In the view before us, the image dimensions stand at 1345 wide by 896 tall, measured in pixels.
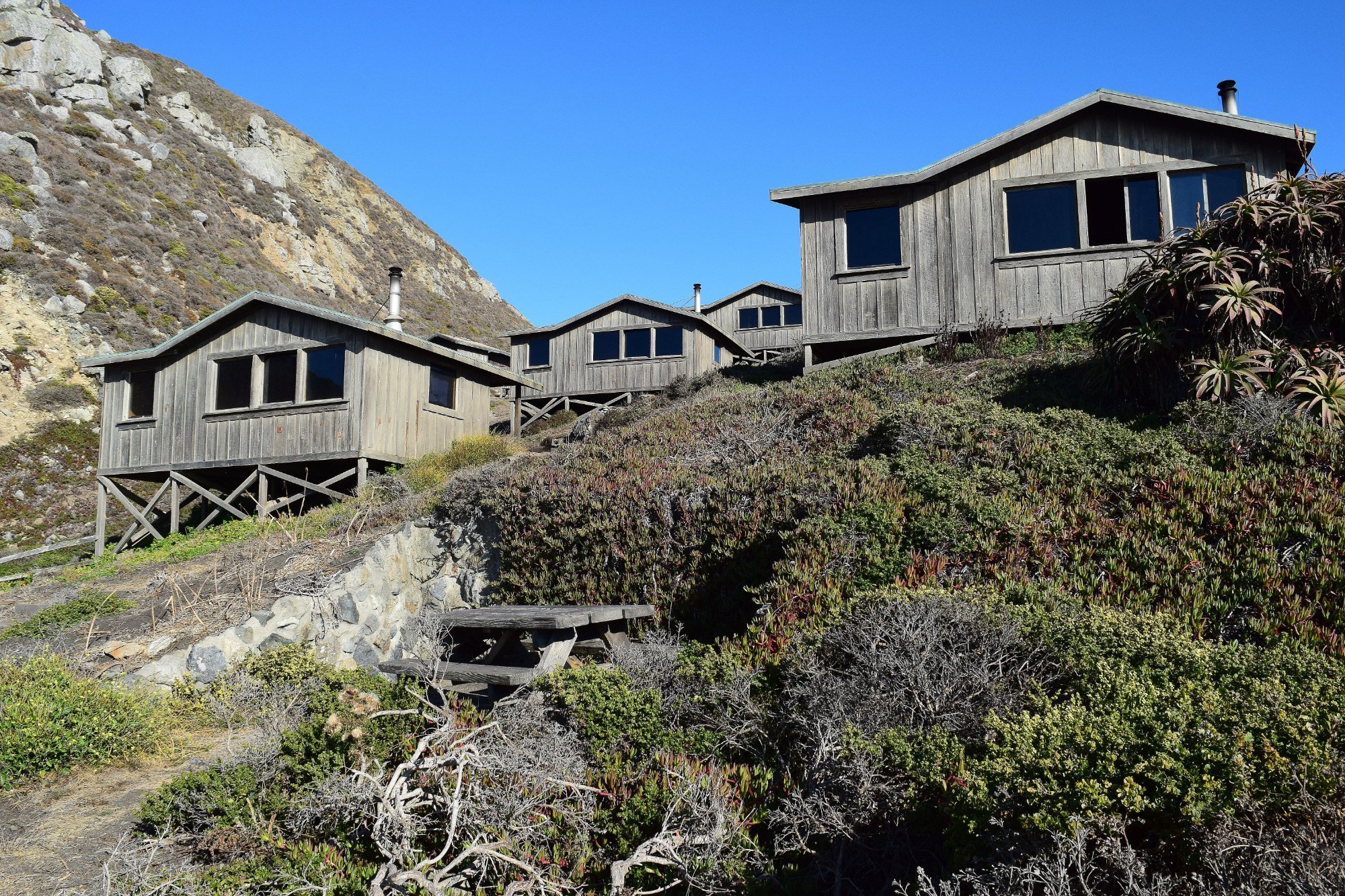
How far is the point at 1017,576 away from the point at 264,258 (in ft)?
147

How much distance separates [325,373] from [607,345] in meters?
11.1

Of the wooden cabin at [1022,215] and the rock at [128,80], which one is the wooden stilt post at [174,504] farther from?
the rock at [128,80]

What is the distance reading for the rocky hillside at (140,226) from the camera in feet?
93.6

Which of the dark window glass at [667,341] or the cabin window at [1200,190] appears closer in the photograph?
the cabin window at [1200,190]

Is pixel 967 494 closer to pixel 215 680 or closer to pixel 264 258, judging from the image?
pixel 215 680

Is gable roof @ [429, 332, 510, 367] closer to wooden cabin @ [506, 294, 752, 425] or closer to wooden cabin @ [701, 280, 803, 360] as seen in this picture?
wooden cabin @ [506, 294, 752, 425]

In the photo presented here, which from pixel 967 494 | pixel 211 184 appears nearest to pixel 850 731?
pixel 967 494

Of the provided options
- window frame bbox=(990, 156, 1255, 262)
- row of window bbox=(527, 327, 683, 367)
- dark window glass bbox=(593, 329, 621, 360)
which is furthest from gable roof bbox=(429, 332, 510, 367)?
window frame bbox=(990, 156, 1255, 262)

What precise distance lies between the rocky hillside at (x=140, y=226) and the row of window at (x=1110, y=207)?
24021mm

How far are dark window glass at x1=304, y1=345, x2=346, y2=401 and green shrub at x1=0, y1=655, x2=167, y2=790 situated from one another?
10.3 metres

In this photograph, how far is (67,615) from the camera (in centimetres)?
1057

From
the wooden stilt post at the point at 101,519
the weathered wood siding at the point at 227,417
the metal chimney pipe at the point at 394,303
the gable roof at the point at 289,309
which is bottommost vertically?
the wooden stilt post at the point at 101,519

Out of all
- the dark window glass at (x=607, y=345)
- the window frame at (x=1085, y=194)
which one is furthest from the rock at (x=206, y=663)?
the dark window glass at (x=607, y=345)

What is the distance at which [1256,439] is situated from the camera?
6879 mm
